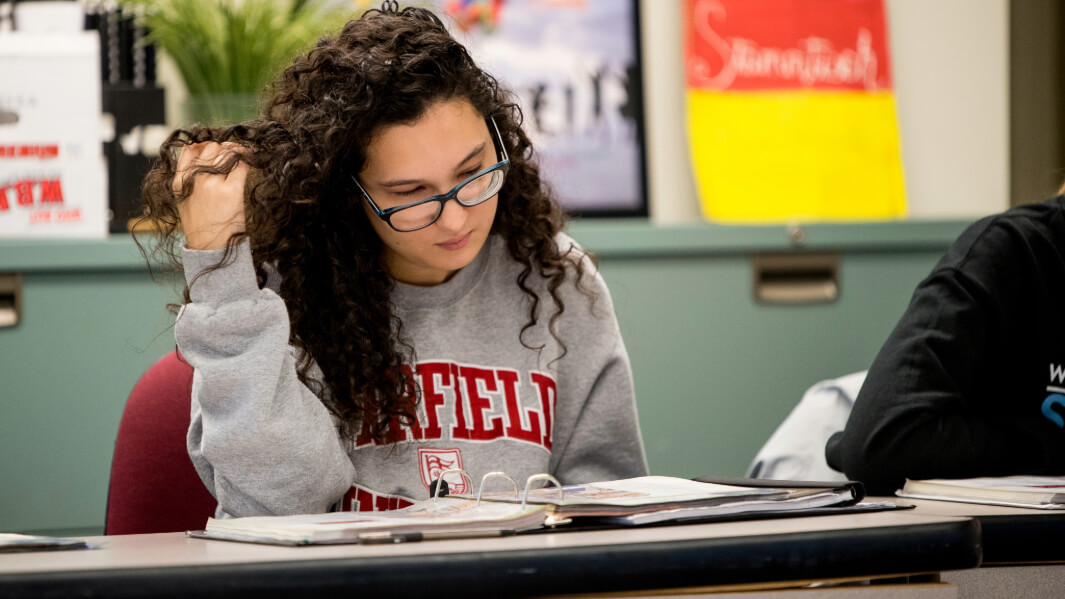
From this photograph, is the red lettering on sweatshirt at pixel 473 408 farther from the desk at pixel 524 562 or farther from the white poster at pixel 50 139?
the white poster at pixel 50 139

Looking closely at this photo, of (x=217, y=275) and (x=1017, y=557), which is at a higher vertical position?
(x=217, y=275)

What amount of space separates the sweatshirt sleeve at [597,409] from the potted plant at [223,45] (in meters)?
0.79

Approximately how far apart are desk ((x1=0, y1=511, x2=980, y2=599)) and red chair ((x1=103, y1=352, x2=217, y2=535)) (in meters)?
0.49

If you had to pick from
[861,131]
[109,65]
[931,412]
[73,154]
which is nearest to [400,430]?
[931,412]

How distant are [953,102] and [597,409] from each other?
1452 millimetres

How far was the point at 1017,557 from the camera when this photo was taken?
2.57ft

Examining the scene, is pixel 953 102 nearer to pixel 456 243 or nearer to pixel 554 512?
pixel 456 243

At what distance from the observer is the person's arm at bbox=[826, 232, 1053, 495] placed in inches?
43.8

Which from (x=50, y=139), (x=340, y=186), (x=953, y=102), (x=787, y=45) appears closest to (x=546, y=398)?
(x=340, y=186)

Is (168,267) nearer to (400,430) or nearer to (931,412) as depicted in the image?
(400,430)

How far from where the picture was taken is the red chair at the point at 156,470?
120 cm

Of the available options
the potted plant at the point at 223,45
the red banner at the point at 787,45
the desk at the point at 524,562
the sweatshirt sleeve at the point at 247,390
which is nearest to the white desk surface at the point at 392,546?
the desk at the point at 524,562

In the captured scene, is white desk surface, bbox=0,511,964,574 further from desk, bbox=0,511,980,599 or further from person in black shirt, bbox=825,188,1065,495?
person in black shirt, bbox=825,188,1065,495

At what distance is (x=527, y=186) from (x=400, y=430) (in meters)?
0.35
